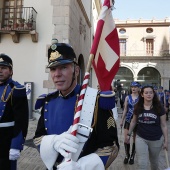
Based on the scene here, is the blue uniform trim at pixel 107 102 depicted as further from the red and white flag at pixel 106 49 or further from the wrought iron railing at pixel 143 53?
the wrought iron railing at pixel 143 53

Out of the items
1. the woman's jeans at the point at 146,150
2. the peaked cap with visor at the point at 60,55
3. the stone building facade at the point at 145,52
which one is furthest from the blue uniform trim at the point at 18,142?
the stone building facade at the point at 145,52

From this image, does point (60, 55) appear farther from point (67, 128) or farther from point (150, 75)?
point (150, 75)

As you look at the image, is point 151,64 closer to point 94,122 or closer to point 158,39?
point 158,39

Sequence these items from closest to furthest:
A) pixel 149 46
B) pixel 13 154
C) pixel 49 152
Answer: pixel 49 152 → pixel 13 154 → pixel 149 46

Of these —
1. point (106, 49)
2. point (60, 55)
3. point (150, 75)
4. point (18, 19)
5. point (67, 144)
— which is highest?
point (18, 19)

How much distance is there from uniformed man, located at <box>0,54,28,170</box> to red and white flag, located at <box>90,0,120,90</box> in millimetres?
1068

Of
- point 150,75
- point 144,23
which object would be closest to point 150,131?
point 150,75

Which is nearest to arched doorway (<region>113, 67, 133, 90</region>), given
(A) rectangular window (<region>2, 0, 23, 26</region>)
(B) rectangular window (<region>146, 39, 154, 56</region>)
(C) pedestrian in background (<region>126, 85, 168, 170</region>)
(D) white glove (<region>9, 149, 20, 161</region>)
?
(B) rectangular window (<region>146, 39, 154, 56</region>)

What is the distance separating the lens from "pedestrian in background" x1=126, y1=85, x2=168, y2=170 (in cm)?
398

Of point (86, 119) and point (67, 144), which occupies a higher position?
point (86, 119)

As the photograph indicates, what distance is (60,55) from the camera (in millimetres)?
2041

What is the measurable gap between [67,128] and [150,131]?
2423mm

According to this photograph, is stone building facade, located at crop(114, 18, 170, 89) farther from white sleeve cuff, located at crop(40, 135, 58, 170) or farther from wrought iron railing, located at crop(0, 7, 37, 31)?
white sleeve cuff, located at crop(40, 135, 58, 170)

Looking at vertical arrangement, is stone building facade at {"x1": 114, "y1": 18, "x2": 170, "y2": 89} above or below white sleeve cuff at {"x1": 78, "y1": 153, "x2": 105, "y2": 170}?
above
